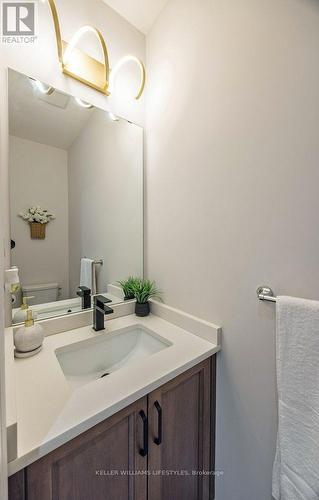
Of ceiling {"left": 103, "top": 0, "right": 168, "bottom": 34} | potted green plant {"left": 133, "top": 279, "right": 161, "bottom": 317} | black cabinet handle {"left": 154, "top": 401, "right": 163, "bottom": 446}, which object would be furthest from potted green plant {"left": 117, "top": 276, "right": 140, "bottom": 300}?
ceiling {"left": 103, "top": 0, "right": 168, "bottom": 34}

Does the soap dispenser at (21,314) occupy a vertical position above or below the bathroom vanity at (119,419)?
above

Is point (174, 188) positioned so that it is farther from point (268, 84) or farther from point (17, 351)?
point (17, 351)

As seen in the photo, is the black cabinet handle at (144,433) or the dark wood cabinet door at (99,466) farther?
the black cabinet handle at (144,433)

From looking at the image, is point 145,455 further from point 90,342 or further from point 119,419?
point 90,342

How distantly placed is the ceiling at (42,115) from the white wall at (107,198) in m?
0.05

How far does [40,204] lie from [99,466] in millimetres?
1032

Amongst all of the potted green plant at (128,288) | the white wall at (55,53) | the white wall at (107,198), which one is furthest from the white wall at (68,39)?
the potted green plant at (128,288)

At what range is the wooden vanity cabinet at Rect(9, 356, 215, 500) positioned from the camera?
56 cm

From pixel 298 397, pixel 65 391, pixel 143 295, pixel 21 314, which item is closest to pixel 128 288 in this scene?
pixel 143 295

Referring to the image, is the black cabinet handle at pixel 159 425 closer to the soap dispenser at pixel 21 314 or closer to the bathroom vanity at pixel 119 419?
the bathroom vanity at pixel 119 419

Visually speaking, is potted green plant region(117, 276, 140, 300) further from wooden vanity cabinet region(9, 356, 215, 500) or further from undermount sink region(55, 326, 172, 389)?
wooden vanity cabinet region(9, 356, 215, 500)

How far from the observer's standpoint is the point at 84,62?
1.08 metres

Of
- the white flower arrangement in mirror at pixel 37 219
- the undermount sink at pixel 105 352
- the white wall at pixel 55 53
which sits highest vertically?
the white wall at pixel 55 53

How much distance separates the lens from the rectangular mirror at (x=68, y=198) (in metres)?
0.99
